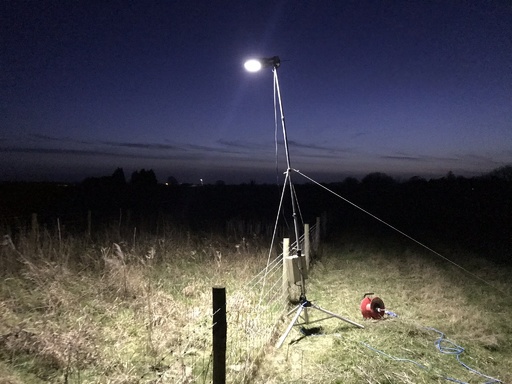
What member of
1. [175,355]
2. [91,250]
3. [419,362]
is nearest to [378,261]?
[419,362]

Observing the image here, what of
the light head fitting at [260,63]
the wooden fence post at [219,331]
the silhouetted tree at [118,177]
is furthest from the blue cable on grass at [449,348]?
the silhouetted tree at [118,177]

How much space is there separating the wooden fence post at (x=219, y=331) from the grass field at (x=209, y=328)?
1.64ft

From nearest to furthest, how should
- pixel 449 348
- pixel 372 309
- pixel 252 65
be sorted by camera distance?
1. pixel 252 65
2. pixel 449 348
3. pixel 372 309

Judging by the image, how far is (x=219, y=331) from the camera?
8.73 feet

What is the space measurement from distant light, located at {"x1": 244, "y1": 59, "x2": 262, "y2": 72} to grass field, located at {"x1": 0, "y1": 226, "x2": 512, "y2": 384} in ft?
10.00

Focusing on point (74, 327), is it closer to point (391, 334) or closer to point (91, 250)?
point (91, 250)

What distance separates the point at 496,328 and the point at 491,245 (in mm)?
8437

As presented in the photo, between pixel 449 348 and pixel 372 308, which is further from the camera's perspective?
pixel 372 308

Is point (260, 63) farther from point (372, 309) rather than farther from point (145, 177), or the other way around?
point (145, 177)

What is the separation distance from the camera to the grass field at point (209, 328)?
351 cm

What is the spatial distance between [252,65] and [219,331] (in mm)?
Answer: 3023

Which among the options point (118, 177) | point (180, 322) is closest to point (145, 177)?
point (118, 177)

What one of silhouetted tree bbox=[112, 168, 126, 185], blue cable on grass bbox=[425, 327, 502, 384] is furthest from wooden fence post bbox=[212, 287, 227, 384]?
silhouetted tree bbox=[112, 168, 126, 185]

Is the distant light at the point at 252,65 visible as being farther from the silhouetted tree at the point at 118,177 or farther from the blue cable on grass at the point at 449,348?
the silhouetted tree at the point at 118,177
